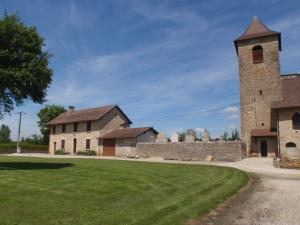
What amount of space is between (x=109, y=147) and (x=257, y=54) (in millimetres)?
22671

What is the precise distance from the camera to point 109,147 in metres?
40.8

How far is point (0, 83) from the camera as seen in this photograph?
59.2ft

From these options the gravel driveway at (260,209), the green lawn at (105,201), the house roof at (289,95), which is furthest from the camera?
the house roof at (289,95)

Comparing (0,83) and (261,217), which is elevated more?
(0,83)

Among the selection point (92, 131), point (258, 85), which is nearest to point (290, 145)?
point (258, 85)

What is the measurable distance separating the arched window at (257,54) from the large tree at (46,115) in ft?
142

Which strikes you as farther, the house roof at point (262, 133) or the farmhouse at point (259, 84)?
the farmhouse at point (259, 84)

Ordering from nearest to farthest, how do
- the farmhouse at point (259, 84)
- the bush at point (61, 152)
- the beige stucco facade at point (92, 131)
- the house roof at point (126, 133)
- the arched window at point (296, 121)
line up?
the arched window at point (296, 121), the farmhouse at point (259, 84), the house roof at point (126, 133), the beige stucco facade at point (92, 131), the bush at point (61, 152)

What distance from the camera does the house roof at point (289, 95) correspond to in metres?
24.0

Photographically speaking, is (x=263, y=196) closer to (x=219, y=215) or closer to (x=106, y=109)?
(x=219, y=215)

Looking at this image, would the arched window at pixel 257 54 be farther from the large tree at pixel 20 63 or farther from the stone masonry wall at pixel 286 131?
the large tree at pixel 20 63

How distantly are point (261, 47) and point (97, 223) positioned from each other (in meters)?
36.3

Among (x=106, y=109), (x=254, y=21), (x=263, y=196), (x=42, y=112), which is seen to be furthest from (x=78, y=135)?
(x=263, y=196)

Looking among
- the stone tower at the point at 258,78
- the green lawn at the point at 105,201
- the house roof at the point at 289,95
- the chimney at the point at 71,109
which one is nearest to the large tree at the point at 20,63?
the green lawn at the point at 105,201
